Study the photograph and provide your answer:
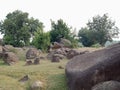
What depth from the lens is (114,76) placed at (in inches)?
459

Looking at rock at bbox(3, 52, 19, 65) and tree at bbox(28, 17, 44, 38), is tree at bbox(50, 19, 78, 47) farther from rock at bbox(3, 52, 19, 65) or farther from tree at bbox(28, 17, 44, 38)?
rock at bbox(3, 52, 19, 65)

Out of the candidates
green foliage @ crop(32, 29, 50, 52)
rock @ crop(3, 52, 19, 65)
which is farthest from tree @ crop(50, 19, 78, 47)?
rock @ crop(3, 52, 19, 65)

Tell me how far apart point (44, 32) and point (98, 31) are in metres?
20.5

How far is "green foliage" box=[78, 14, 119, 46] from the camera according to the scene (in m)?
50.2

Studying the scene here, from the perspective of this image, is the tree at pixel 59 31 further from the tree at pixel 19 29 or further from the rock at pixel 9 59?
the rock at pixel 9 59

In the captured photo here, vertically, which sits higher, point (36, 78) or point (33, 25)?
point (33, 25)

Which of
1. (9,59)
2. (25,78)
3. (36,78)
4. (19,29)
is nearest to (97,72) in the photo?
(36,78)

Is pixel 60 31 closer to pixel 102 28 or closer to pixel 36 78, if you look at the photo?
pixel 102 28

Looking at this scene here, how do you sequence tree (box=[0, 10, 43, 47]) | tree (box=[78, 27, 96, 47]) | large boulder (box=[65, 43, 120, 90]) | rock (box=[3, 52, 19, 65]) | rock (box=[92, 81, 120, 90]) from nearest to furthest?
rock (box=[92, 81, 120, 90])
large boulder (box=[65, 43, 120, 90])
rock (box=[3, 52, 19, 65])
tree (box=[0, 10, 43, 47])
tree (box=[78, 27, 96, 47])

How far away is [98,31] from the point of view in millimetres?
50969

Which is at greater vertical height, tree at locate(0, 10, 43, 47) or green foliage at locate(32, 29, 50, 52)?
tree at locate(0, 10, 43, 47)

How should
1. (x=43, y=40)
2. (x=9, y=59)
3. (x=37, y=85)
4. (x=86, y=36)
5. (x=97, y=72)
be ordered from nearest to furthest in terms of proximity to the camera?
(x=97, y=72)
(x=37, y=85)
(x=9, y=59)
(x=43, y=40)
(x=86, y=36)

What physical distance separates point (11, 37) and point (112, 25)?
19319 millimetres

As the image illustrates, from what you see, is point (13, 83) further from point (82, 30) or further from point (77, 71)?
point (82, 30)
